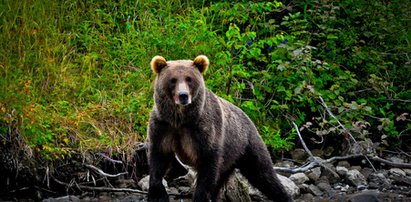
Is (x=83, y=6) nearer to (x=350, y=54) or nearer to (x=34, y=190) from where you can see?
(x=34, y=190)

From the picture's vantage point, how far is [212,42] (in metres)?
8.08

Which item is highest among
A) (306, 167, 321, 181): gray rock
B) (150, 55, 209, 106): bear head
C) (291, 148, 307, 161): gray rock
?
(150, 55, 209, 106): bear head

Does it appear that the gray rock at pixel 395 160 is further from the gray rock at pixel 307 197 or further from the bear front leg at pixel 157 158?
the bear front leg at pixel 157 158

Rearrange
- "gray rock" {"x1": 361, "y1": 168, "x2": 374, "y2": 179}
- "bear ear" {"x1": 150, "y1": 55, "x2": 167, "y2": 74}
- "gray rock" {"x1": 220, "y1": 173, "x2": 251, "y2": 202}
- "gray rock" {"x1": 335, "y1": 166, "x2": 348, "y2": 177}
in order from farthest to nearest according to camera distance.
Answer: "gray rock" {"x1": 361, "y1": 168, "x2": 374, "y2": 179} < "gray rock" {"x1": 335, "y1": 166, "x2": 348, "y2": 177} < "gray rock" {"x1": 220, "y1": 173, "x2": 251, "y2": 202} < "bear ear" {"x1": 150, "y1": 55, "x2": 167, "y2": 74}

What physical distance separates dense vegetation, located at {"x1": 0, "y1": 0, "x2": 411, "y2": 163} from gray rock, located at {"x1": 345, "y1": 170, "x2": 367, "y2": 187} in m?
0.49

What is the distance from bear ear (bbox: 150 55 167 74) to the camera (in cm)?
546

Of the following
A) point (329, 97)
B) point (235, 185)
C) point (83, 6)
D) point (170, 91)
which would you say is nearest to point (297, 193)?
point (235, 185)

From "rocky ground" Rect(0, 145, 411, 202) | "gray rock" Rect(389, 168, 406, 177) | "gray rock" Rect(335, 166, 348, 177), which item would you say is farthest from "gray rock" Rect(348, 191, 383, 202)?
"gray rock" Rect(389, 168, 406, 177)

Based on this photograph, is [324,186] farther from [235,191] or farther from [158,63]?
[158,63]

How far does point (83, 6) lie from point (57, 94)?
6.00 ft

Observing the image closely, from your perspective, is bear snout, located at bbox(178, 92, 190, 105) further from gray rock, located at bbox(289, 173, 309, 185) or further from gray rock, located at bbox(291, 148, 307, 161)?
gray rock, located at bbox(291, 148, 307, 161)

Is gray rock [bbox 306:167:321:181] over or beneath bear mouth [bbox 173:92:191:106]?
beneath

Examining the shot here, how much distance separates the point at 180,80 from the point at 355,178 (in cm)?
329

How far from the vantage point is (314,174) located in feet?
25.4
